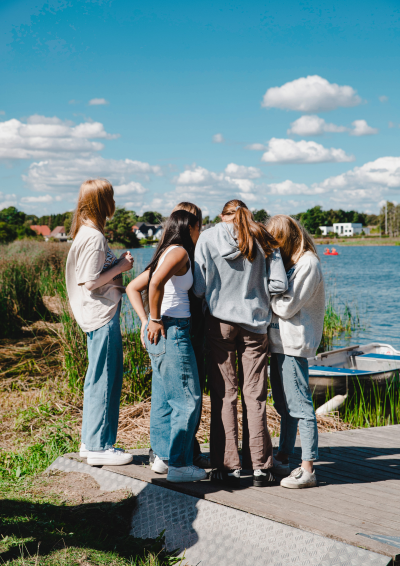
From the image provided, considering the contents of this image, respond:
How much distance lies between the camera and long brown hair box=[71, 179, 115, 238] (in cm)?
341

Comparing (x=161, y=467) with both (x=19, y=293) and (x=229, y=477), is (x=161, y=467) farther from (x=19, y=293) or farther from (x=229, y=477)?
(x=19, y=293)

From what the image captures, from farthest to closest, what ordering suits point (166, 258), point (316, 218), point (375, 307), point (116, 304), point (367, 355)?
point (316, 218)
point (375, 307)
point (367, 355)
point (116, 304)
point (166, 258)

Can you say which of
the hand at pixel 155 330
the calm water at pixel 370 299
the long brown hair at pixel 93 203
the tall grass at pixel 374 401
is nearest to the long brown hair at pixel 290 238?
the hand at pixel 155 330

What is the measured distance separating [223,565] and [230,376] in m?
1.01

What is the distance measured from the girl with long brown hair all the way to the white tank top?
8cm

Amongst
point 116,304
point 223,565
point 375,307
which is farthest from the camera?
point 375,307

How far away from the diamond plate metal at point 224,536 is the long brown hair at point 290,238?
4.86 feet

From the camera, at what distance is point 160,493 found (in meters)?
3.20

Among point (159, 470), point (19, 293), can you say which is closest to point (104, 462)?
point (159, 470)

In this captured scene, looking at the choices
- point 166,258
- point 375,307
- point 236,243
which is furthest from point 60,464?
point 375,307

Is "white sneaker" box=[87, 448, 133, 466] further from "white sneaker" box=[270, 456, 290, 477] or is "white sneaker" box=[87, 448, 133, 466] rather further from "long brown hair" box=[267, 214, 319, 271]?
"long brown hair" box=[267, 214, 319, 271]

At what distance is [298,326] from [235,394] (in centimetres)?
56

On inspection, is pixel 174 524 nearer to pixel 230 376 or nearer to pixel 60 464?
pixel 230 376

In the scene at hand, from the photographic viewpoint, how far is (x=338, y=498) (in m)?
3.05
